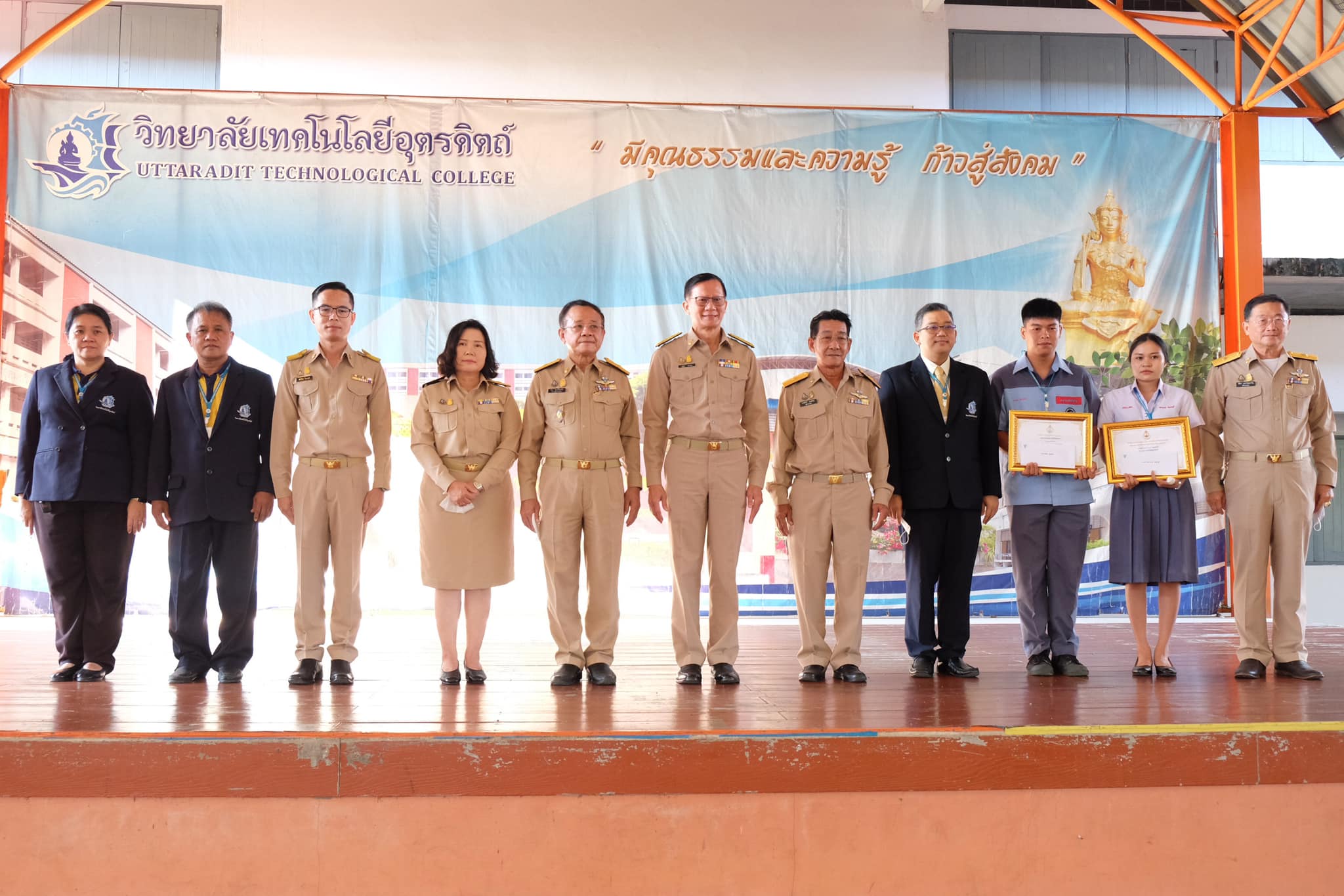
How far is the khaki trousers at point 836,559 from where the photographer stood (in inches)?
150

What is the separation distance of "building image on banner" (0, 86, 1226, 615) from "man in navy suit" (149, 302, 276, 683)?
2421 millimetres

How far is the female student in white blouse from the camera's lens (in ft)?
12.9

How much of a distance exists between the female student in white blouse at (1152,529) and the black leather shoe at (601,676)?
2046 millimetres

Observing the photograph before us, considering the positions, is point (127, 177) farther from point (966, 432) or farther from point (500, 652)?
point (966, 432)

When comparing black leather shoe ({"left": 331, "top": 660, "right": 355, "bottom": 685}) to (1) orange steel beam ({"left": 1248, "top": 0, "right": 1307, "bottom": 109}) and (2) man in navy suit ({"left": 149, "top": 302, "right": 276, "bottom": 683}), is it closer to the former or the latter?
(2) man in navy suit ({"left": 149, "top": 302, "right": 276, "bottom": 683})

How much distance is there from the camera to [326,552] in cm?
377

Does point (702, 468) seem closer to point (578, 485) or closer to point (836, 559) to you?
point (578, 485)

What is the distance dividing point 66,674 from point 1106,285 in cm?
626

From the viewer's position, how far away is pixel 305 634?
3738 mm

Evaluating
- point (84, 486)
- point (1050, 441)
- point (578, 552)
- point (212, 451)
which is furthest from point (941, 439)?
point (84, 486)

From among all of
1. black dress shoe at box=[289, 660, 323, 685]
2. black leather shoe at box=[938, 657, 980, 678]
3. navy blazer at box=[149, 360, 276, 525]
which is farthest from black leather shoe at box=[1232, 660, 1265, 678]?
navy blazer at box=[149, 360, 276, 525]

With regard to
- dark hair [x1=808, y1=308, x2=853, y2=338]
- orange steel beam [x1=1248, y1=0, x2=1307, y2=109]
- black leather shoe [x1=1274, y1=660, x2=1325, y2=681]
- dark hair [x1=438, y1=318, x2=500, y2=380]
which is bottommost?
black leather shoe [x1=1274, y1=660, x2=1325, y2=681]

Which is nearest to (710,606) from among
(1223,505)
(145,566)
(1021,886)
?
(1021,886)

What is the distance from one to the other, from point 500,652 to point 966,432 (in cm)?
238
